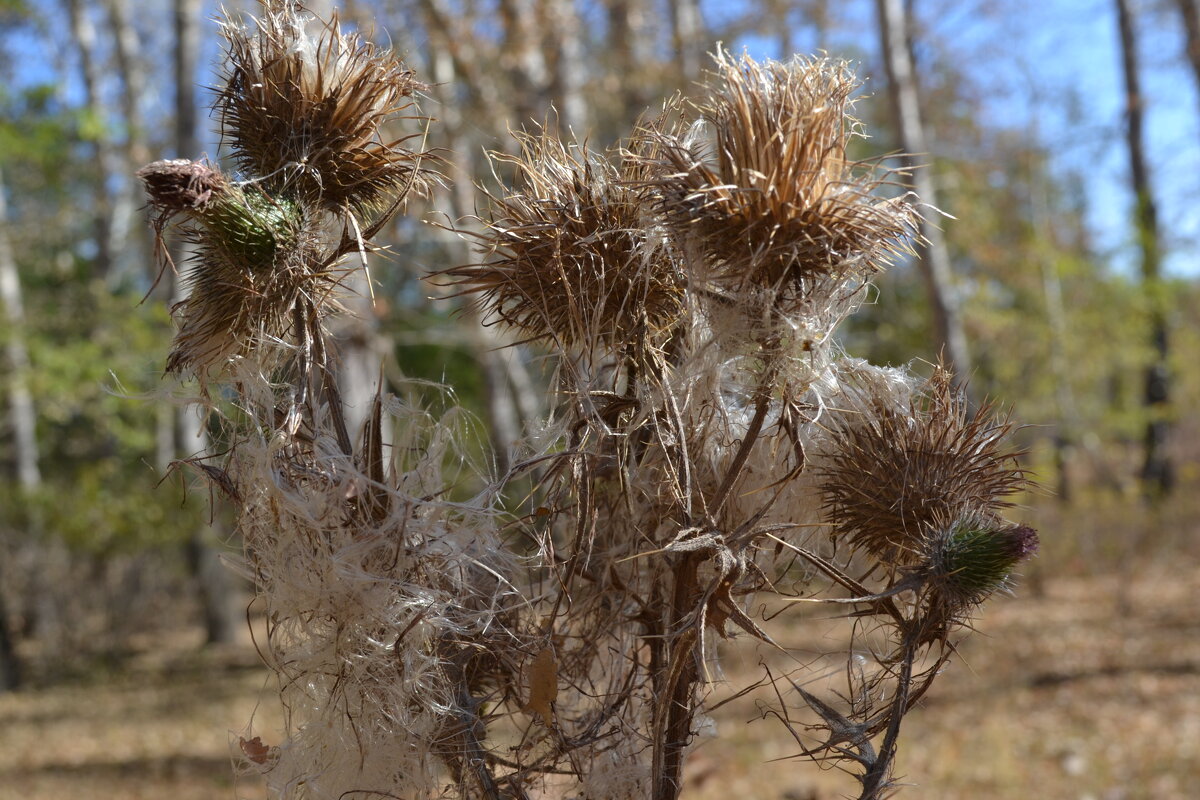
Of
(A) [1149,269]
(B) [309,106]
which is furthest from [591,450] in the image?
(A) [1149,269]

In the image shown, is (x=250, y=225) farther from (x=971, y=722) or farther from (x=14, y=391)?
(x=14, y=391)

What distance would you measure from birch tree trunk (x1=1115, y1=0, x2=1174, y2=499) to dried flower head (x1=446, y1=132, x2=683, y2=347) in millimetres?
10737

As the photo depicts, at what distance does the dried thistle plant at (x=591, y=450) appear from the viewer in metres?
1.42

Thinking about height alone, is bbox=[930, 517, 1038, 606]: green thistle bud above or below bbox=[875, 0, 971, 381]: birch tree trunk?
below

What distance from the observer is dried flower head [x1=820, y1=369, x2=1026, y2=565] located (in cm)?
156

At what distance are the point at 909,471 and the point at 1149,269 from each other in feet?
37.9

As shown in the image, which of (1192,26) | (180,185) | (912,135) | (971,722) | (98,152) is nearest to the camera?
(180,185)

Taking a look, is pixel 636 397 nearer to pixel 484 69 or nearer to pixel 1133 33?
pixel 484 69

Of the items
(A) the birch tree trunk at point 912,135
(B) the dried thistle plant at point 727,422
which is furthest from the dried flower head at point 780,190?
(A) the birch tree trunk at point 912,135

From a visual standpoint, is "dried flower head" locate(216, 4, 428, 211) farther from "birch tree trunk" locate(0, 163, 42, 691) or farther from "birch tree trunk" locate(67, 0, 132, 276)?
"birch tree trunk" locate(67, 0, 132, 276)

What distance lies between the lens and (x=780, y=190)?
135 cm

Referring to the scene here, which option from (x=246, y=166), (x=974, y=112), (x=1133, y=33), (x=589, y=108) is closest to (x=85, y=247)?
(x=589, y=108)

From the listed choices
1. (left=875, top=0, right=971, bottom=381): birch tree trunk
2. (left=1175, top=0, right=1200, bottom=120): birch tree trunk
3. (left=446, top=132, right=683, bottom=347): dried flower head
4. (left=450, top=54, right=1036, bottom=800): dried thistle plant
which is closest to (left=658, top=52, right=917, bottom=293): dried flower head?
(left=450, top=54, right=1036, bottom=800): dried thistle plant

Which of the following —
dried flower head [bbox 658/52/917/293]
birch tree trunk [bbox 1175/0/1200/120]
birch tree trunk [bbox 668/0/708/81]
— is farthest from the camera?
birch tree trunk [bbox 1175/0/1200/120]
